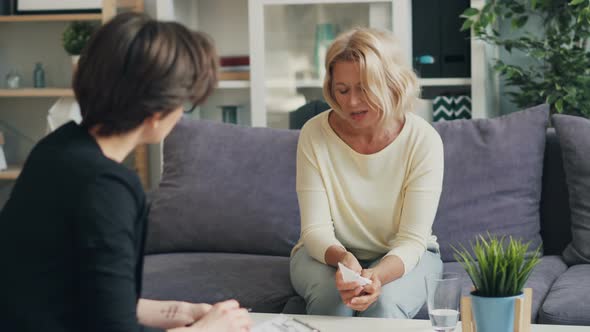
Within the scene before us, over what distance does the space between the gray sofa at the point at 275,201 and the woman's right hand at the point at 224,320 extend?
2.88ft

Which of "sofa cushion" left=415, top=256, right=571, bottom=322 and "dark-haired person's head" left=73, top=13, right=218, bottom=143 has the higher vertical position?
"dark-haired person's head" left=73, top=13, right=218, bottom=143

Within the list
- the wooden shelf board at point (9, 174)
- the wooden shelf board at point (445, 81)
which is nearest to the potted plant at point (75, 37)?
the wooden shelf board at point (9, 174)

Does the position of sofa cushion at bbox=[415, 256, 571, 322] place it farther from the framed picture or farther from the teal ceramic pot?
the framed picture

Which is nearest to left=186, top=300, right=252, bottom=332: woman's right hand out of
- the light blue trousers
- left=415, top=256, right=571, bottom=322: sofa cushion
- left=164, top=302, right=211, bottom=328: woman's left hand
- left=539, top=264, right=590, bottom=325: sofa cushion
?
left=164, top=302, right=211, bottom=328: woman's left hand

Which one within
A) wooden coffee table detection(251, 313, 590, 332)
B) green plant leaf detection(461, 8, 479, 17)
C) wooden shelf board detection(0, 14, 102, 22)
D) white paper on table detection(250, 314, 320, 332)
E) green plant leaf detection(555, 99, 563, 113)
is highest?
wooden shelf board detection(0, 14, 102, 22)

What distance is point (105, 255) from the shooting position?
3.56 feet

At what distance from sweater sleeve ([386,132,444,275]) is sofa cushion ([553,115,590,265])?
484mm

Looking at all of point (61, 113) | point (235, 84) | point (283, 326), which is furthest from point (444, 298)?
point (61, 113)

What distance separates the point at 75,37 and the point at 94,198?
2.65 m

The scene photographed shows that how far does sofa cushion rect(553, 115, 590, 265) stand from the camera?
2303mm

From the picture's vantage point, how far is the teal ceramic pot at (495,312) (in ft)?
4.61

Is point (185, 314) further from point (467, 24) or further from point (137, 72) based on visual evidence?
point (467, 24)

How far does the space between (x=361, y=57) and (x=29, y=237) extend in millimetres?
1093

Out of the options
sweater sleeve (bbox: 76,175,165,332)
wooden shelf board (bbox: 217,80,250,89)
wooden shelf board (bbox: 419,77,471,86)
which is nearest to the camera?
sweater sleeve (bbox: 76,175,165,332)
